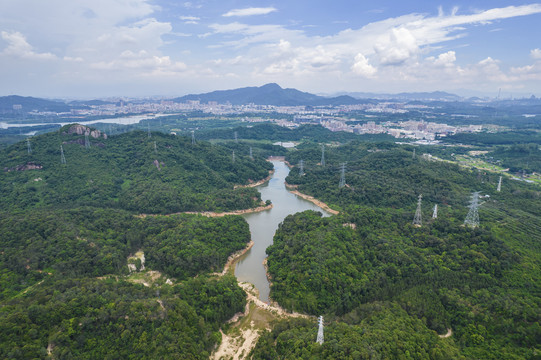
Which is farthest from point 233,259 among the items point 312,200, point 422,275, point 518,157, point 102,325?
point 518,157

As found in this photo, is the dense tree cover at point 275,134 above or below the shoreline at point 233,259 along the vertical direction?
above

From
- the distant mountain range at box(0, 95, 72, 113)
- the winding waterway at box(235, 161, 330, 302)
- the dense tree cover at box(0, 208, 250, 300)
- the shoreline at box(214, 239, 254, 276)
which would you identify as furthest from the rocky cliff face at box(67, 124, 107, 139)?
the distant mountain range at box(0, 95, 72, 113)

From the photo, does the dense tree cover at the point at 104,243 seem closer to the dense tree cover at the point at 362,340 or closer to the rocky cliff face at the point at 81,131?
the dense tree cover at the point at 362,340

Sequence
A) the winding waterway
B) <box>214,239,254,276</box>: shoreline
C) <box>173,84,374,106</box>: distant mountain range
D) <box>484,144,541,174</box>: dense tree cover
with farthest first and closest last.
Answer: <box>173,84,374,106</box>: distant mountain range < <box>484,144,541,174</box>: dense tree cover < <box>214,239,254,276</box>: shoreline < the winding waterway

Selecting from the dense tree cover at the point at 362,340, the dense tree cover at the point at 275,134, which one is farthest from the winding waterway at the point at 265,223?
the dense tree cover at the point at 275,134

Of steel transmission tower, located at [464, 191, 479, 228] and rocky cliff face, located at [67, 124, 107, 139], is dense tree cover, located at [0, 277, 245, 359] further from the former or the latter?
rocky cliff face, located at [67, 124, 107, 139]

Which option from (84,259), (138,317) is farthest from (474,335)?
(84,259)

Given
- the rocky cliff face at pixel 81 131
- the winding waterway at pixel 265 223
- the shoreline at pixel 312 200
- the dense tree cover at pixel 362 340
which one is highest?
the rocky cliff face at pixel 81 131

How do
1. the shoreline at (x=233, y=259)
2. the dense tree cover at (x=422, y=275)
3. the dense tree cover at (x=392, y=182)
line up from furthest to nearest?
1. the dense tree cover at (x=392, y=182)
2. the shoreline at (x=233, y=259)
3. the dense tree cover at (x=422, y=275)
